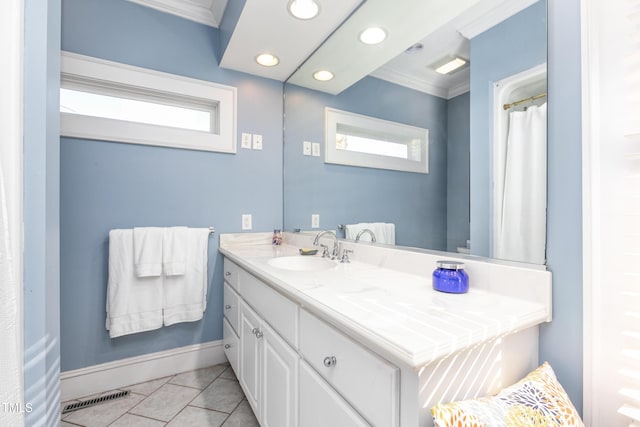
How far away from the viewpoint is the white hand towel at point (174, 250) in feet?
5.90

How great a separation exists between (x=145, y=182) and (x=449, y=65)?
6.06ft

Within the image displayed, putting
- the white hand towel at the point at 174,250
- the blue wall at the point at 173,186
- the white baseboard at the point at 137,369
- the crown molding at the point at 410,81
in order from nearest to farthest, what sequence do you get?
the blue wall at the point at 173,186, the crown molding at the point at 410,81, the white baseboard at the point at 137,369, the white hand towel at the point at 174,250

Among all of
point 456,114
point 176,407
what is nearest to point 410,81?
point 456,114

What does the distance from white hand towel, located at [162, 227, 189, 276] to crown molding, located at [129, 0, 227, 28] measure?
1460 mm

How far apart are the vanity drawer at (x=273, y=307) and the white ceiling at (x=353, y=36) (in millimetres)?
1064

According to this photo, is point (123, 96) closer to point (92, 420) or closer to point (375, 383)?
point (92, 420)

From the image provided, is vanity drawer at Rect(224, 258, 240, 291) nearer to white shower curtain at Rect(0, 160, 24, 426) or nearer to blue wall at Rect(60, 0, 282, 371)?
blue wall at Rect(60, 0, 282, 371)

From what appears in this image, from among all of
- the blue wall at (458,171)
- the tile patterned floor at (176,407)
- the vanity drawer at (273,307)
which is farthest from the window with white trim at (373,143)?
the tile patterned floor at (176,407)

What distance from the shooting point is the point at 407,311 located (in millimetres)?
755

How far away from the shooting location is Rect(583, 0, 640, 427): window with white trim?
699mm

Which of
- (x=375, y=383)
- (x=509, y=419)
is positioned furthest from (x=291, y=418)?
(x=509, y=419)

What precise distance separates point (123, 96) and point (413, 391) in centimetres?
223

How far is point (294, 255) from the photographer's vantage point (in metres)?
1.73

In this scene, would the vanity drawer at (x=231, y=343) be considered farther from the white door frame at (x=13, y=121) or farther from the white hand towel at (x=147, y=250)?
the white door frame at (x=13, y=121)
